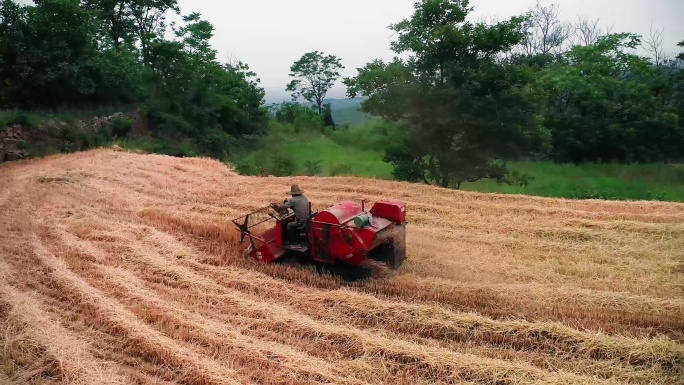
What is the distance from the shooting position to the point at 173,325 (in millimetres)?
6105

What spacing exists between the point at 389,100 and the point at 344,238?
27.9 ft

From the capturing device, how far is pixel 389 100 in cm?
1486

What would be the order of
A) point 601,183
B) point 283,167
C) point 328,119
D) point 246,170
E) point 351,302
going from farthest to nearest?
point 328,119, point 283,167, point 246,170, point 601,183, point 351,302

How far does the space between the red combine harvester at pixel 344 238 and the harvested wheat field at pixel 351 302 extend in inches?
10.5

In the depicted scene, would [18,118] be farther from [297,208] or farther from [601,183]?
[601,183]

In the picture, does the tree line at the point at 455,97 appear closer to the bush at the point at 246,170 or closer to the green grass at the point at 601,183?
the green grass at the point at 601,183

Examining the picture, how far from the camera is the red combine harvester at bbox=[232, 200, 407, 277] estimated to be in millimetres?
7000

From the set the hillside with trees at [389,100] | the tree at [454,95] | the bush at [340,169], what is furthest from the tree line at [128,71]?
the tree at [454,95]

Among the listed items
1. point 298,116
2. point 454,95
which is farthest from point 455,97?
point 298,116

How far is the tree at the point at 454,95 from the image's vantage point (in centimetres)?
1405

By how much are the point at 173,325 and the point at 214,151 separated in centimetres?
Answer: 1732

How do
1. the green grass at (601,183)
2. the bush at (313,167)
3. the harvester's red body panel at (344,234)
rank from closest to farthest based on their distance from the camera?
the harvester's red body panel at (344,234)
the green grass at (601,183)
the bush at (313,167)

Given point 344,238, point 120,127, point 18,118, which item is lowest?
point 344,238

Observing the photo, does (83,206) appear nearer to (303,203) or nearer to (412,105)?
(303,203)
